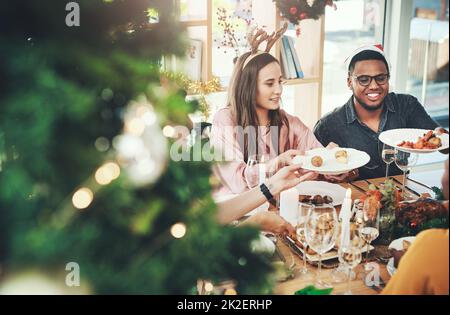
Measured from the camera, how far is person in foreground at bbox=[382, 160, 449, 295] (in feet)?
3.18

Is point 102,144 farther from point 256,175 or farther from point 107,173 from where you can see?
point 256,175

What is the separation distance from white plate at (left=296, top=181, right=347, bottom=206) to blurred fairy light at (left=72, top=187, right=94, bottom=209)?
1.24 m

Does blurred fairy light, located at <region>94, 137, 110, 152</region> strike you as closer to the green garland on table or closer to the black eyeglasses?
the black eyeglasses

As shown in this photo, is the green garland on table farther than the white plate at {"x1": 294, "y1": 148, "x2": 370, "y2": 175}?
Yes

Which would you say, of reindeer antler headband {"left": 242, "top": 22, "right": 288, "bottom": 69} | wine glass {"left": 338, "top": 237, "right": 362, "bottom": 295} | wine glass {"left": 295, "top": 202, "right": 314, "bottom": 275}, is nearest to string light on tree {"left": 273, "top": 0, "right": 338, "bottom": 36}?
reindeer antler headband {"left": 242, "top": 22, "right": 288, "bottom": 69}

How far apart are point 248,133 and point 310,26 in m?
1.03

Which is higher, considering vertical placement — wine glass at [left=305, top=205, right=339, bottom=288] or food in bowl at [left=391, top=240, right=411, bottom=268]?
wine glass at [left=305, top=205, right=339, bottom=288]

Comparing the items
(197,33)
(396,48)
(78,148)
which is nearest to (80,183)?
(78,148)

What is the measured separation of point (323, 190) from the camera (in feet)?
6.42

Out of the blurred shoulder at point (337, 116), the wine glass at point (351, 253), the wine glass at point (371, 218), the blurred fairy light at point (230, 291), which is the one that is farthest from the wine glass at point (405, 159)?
the blurred fairy light at point (230, 291)

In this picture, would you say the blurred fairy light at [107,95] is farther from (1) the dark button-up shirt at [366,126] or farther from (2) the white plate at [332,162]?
(1) the dark button-up shirt at [366,126]

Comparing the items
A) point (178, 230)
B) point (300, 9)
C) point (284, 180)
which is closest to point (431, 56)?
point (300, 9)

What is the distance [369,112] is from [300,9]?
77 centimetres

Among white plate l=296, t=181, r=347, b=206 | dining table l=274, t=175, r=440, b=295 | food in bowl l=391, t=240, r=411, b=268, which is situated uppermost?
food in bowl l=391, t=240, r=411, b=268
